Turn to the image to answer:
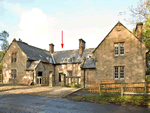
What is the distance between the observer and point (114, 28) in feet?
55.0

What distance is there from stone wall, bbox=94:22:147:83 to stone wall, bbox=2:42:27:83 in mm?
14657

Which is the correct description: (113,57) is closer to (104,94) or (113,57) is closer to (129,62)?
(129,62)

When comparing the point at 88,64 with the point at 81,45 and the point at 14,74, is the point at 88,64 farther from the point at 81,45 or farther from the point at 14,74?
the point at 14,74

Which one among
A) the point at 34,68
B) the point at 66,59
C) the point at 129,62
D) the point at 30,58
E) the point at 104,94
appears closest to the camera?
the point at 104,94

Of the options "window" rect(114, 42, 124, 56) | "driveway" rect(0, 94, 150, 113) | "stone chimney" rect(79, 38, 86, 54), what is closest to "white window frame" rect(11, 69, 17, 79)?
"stone chimney" rect(79, 38, 86, 54)

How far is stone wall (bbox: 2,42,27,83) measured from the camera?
21.8m

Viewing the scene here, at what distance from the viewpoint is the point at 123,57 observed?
16.0 metres

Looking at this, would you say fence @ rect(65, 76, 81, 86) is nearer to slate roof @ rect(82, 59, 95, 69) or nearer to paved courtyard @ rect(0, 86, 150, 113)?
slate roof @ rect(82, 59, 95, 69)

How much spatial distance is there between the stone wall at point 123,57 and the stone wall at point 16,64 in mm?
14657

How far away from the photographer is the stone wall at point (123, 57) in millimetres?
15281

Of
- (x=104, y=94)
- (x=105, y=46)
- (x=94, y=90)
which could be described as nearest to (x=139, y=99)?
(x=104, y=94)

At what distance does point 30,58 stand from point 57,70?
7926mm

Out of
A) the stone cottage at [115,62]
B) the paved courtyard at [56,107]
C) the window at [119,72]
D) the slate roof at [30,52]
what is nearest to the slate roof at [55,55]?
the slate roof at [30,52]

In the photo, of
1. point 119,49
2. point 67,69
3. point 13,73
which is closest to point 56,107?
point 119,49
